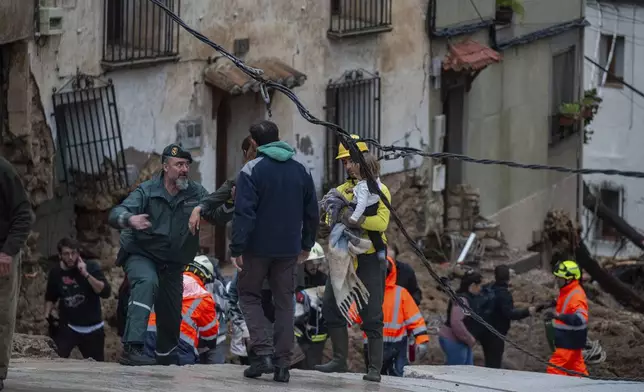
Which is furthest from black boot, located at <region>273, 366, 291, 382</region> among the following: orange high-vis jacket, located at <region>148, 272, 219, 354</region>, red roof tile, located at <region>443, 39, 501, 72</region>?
red roof tile, located at <region>443, 39, 501, 72</region>

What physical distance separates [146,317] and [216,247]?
9.25 m

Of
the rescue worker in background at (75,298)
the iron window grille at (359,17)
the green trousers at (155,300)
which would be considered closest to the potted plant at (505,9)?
the iron window grille at (359,17)

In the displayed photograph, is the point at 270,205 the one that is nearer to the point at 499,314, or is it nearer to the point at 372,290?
the point at 372,290

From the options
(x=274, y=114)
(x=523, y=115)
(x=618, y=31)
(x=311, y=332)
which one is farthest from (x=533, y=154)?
(x=311, y=332)

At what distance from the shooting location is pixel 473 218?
27078 millimetres

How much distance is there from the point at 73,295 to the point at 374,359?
3.46 m

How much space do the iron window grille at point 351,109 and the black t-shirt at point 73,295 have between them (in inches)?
311

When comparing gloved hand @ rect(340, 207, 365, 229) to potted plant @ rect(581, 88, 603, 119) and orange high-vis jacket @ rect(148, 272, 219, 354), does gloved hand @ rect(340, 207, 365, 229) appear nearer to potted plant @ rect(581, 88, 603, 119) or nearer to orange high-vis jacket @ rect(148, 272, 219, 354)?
orange high-vis jacket @ rect(148, 272, 219, 354)

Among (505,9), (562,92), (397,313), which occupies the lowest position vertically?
(397,313)

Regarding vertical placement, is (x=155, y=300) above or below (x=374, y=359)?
above

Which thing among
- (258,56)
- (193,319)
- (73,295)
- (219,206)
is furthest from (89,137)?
(219,206)

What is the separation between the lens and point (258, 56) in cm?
2231

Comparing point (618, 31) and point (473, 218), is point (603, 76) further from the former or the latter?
point (473, 218)

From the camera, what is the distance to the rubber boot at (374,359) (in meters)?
13.5
